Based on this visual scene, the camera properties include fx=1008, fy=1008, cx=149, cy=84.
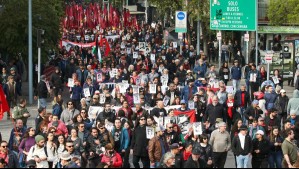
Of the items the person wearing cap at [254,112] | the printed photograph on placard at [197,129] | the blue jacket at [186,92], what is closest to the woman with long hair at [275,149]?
the printed photograph on placard at [197,129]

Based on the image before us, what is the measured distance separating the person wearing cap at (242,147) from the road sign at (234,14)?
2324 centimetres

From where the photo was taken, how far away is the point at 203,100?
83.8ft

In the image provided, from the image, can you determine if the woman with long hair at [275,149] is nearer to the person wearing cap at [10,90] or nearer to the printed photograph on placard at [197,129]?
the printed photograph on placard at [197,129]

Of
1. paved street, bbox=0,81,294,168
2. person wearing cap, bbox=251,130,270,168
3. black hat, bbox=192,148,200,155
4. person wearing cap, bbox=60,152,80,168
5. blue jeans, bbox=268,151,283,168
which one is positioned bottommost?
paved street, bbox=0,81,294,168

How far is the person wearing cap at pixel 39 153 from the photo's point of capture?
1692 cm

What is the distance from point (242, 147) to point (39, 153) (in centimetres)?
402

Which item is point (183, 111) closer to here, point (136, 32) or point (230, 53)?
point (230, 53)

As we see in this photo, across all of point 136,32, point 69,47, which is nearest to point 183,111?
point 69,47

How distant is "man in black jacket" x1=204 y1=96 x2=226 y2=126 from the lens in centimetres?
2302

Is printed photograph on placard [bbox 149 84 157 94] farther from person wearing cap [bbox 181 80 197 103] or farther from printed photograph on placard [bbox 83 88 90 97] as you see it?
printed photograph on placard [bbox 83 88 90 97]

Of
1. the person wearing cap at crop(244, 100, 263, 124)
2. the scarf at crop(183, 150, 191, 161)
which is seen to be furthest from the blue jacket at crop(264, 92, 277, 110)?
the scarf at crop(183, 150, 191, 161)

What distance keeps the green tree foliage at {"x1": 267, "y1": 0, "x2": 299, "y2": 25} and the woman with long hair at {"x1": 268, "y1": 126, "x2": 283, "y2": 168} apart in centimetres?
3594

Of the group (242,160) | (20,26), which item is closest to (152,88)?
(242,160)

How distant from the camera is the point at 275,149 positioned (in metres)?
19.7
